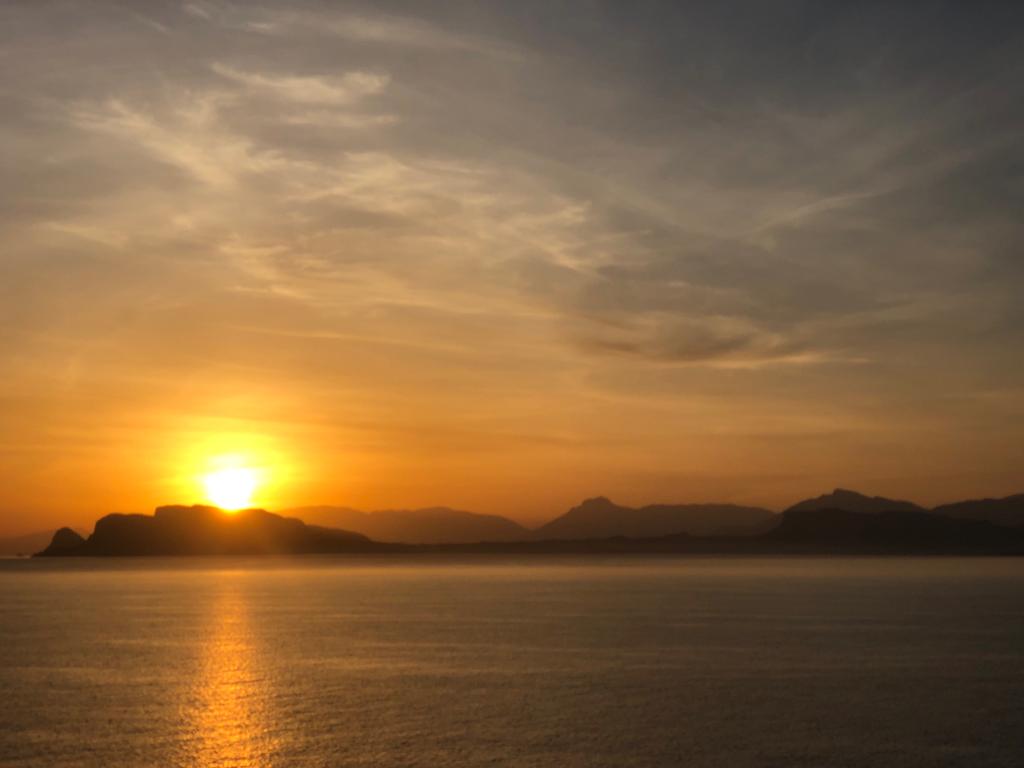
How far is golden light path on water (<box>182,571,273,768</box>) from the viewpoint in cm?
2300

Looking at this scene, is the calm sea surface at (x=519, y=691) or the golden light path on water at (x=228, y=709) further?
the calm sea surface at (x=519, y=691)

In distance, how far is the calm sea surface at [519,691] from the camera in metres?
23.4

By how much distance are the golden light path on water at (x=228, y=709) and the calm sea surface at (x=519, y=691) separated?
0.11m

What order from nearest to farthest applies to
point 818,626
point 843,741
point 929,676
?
1. point 843,741
2. point 929,676
3. point 818,626

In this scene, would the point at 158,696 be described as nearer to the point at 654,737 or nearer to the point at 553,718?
the point at 553,718

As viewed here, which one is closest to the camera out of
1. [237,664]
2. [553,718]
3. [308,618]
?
[553,718]

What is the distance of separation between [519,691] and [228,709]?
8.21m

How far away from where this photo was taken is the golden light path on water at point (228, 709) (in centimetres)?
2300

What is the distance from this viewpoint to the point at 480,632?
52438mm

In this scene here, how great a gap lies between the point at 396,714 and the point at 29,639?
30.9 m

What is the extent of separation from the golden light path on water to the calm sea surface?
0.36 feet

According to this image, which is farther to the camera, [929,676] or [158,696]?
[929,676]

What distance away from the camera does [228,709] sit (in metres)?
29.1

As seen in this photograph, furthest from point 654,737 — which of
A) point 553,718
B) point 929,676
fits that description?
point 929,676
